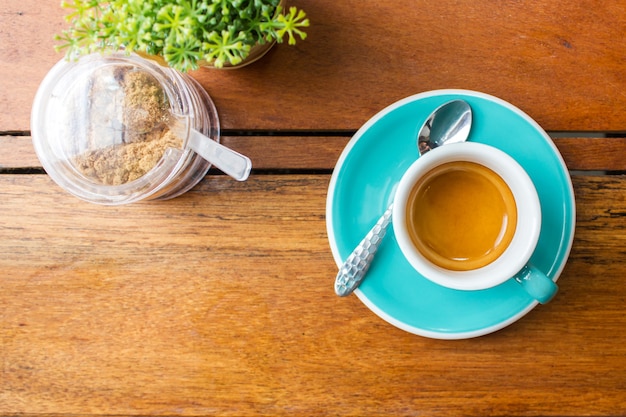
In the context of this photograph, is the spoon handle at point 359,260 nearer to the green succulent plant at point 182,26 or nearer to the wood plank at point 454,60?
the wood plank at point 454,60

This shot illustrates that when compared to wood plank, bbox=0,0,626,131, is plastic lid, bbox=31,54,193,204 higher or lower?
lower

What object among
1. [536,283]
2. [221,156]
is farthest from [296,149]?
[536,283]

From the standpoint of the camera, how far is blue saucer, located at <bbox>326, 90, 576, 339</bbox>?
0.89m

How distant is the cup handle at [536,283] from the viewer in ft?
2.65

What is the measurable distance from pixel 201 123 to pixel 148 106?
92 mm

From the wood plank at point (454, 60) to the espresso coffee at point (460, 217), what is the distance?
16 cm

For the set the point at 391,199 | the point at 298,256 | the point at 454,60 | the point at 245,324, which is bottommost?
the point at 245,324

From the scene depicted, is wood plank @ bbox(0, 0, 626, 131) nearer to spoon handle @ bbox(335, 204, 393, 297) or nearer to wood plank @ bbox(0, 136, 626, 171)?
wood plank @ bbox(0, 136, 626, 171)

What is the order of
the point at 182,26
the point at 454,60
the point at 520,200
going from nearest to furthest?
the point at 182,26, the point at 520,200, the point at 454,60

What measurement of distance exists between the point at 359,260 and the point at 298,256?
0.40 ft

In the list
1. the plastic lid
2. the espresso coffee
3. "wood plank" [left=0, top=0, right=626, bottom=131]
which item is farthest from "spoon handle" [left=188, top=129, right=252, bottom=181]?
the espresso coffee

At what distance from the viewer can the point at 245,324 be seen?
3.16ft

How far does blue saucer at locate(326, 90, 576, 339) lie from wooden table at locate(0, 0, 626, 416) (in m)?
Result: 0.06

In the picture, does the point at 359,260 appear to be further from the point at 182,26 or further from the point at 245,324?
the point at 182,26
